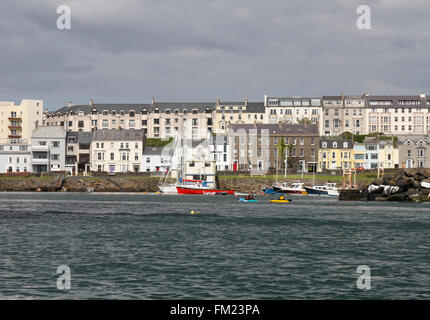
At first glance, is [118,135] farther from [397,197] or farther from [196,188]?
[397,197]

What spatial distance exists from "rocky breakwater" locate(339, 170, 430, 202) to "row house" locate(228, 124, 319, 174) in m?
43.6

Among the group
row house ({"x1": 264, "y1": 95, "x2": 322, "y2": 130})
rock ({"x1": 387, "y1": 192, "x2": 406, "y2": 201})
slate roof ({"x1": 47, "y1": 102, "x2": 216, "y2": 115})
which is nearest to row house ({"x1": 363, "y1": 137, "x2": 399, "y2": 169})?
row house ({"x1": 264, "y1": 95, "x2": 322, "y2": 130})

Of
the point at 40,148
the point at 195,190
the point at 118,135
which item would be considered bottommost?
the point at 195,190

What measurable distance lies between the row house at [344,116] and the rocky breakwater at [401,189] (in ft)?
246

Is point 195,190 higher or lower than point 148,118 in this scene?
lower

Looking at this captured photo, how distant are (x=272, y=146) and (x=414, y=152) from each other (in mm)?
37283

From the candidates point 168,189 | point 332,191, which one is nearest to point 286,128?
point 332,191

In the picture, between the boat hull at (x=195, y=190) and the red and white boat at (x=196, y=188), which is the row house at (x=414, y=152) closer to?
the red and white boat at (x=196, y=188)

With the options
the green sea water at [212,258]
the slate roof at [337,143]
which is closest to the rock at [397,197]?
the green sea water at [212,258]

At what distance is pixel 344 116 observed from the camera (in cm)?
17400

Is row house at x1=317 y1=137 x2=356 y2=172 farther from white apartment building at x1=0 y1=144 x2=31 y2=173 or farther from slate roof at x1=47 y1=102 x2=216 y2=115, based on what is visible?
white apartment building at x1=0 y1=144 x2=31 y2=173

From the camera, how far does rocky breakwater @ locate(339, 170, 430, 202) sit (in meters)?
93.8

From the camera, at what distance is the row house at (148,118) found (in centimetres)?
17600
